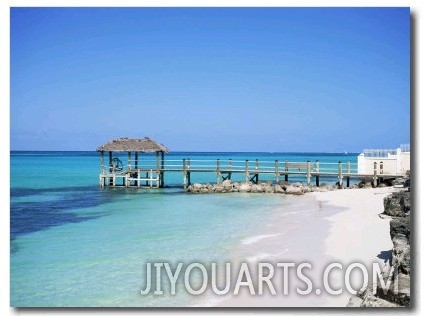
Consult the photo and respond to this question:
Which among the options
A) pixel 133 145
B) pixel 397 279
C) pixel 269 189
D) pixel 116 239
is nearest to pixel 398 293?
pixel 397 279

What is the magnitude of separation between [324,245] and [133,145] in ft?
39.1

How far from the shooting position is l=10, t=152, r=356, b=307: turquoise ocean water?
20.0 feet

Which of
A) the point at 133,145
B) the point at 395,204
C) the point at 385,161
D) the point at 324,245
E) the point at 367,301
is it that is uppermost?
the point at 133,145

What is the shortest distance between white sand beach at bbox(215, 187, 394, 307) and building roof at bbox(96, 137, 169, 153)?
7672 mm

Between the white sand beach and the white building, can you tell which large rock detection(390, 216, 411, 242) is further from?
the white building

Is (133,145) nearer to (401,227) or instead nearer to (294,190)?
(294,190)

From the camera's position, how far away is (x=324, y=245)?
24.6 ft

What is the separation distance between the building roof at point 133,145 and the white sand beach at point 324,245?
302 inches

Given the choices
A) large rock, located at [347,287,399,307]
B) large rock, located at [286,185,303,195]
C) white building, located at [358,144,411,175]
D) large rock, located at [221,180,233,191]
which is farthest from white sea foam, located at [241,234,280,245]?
large rock, located at [221,180,233,191]

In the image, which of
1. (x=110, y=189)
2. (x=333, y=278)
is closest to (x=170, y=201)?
(x=110, y=189)

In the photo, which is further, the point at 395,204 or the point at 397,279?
the point at 395,204

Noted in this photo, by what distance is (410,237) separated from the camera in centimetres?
559

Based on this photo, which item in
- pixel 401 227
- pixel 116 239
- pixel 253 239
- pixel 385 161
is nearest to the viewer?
pixel 401 227
